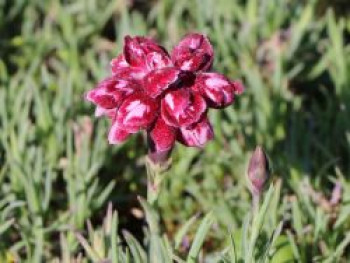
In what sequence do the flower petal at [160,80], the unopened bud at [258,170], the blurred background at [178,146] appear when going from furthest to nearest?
the blurred background at [178,146]
the unopened bud at [258,170]
the flower petal at [160,80]

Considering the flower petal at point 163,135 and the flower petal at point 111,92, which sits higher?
the flower petal at point 111,92

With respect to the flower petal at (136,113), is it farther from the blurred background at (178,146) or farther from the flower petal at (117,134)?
the blurred background at (178,146)

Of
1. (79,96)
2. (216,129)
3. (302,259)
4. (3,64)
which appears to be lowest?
(302,259)

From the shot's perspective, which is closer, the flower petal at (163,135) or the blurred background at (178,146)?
the flower petal at (163,135)

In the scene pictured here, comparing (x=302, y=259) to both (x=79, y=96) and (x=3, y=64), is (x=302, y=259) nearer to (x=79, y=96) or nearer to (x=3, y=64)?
(x=79, y=96)

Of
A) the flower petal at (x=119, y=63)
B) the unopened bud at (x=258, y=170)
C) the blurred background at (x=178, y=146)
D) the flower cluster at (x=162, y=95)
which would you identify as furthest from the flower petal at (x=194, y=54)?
the blurred background at (x=178, y=146)

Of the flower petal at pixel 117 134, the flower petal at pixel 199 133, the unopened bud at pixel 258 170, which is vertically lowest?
the unopened bud at pixel 258 170

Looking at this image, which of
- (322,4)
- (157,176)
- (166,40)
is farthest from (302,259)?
(322,4)
